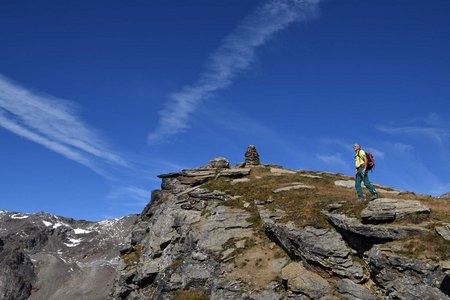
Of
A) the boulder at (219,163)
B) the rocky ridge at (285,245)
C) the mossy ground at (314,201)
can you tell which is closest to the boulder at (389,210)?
the rocky ridge at (285,245)

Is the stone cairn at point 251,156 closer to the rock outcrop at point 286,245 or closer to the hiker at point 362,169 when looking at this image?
the rock outcrop at point 286,245

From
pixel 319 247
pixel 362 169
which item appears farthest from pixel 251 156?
pixel 319 247

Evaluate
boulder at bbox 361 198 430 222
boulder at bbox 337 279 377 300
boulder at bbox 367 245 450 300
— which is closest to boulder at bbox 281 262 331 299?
boulder at bbox 337 279 377 300

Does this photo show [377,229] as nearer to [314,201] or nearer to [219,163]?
[314,201]

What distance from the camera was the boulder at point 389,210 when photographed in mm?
27328

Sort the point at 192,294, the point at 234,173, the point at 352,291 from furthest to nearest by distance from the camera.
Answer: the point at 234,173 → the point at 192,294 → the point at 352,291

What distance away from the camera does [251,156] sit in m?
61.0

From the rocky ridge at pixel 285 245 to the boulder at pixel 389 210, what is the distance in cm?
6

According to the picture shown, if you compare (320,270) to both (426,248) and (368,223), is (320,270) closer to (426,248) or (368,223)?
(368,223)

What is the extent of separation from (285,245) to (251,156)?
30.6m

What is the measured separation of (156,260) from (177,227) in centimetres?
354

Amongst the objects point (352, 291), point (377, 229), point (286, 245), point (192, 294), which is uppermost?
point (377, 229)

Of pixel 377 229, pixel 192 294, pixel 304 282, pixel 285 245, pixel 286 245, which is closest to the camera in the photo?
pixel 377 229

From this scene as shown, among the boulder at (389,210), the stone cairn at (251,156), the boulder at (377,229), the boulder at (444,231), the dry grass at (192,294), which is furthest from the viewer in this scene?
the stone cairn at (251,156)
